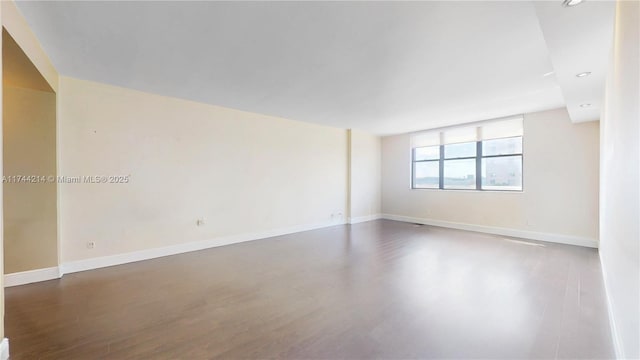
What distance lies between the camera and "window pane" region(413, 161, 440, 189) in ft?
24.0

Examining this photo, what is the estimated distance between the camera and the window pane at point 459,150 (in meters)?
6.58

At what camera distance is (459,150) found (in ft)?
22.4

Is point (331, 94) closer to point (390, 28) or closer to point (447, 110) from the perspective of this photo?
point (390, 28)

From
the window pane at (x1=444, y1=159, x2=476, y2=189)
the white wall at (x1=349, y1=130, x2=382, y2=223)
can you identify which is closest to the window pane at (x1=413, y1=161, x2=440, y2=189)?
the window pane at (x1=444, y1=159, x2=476, y2=189)

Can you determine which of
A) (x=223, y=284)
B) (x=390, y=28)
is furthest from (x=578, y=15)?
(x=223, y=284)

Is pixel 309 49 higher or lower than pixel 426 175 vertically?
higher

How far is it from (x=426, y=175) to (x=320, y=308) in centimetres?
591

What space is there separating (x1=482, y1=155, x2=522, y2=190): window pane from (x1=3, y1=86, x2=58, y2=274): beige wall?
7.87 m

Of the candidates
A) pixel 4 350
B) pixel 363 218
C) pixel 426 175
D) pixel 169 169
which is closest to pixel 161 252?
pixel 169 169

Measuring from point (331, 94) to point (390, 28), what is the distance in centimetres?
196

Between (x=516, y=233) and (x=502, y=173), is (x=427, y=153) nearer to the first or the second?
(x=502, y=173)

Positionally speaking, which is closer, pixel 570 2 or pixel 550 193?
pixel 570 2

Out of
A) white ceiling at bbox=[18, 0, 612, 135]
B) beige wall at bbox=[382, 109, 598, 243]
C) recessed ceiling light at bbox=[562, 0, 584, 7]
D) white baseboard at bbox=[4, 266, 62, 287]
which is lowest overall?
white baseboard at bbox=[4, 266, 62, 287]

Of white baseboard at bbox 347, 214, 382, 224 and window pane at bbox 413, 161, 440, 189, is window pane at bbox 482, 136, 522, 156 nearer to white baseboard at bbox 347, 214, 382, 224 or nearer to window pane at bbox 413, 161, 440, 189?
window pane at bbox 413, 161, 440, 189
